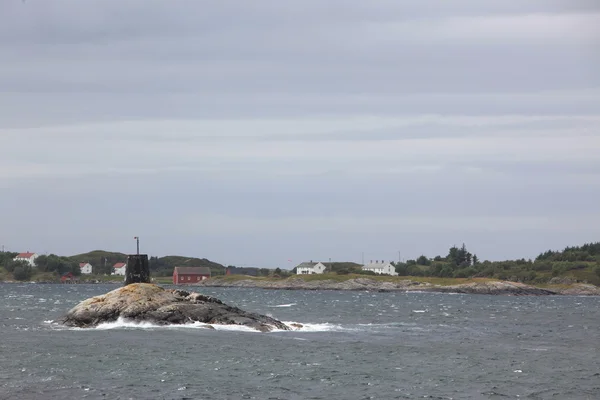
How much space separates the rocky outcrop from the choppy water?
171cm

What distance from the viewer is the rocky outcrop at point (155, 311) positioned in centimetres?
6931

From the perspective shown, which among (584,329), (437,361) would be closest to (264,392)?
(437,361)

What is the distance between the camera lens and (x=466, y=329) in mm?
77312

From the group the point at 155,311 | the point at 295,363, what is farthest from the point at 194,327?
the point at 295,363

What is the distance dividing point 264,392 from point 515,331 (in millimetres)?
42693

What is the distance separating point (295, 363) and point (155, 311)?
23.7 m

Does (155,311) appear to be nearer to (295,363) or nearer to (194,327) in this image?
(194,327)

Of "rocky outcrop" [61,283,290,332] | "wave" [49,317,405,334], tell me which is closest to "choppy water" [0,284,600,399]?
"wave" [49,317,405,334]

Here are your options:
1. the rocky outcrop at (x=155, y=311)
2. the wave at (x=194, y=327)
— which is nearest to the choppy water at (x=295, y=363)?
the wave at (x=194, y=327)

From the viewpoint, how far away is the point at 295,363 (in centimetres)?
4906

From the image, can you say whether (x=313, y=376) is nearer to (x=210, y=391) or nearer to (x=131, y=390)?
(x=210, y=391)

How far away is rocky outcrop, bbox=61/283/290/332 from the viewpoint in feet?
227

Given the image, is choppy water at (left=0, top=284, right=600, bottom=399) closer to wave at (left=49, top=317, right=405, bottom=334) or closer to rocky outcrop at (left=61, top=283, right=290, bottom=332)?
wave at (left=49, top=317, right=405, bottom=334)

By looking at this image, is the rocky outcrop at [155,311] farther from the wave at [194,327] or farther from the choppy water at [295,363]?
the choppy water at [295,363]
